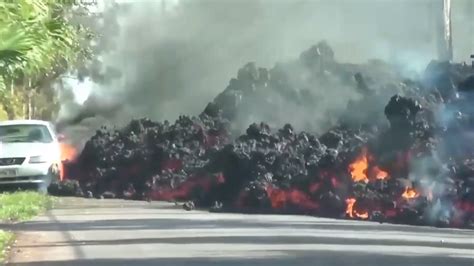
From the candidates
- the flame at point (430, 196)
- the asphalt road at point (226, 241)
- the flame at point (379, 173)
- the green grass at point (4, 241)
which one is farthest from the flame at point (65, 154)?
the green grass at point (4, 241)

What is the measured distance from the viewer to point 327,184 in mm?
19703

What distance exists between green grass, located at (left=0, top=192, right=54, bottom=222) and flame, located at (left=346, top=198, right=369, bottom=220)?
4631 mm

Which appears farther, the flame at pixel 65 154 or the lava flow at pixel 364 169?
the flame at pixel 65 154

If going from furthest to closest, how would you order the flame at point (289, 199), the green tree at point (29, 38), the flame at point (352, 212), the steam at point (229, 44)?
1. the steam at point (229, 44)
2. the flame at point (289, 199)
3. the flame at point (352, 212)
4. the green tree at point (29, 38)

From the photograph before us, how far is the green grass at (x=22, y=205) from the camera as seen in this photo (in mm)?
18188

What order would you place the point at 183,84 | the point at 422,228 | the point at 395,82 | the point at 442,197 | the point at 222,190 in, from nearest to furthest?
the point at 422,228 < the point at 442,197 < the point at 222,190 < the point at 395,82 < the point at 183,84

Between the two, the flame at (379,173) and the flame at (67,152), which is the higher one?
the flame at (67,152)

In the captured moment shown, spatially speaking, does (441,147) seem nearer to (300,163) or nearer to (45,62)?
(300,163)

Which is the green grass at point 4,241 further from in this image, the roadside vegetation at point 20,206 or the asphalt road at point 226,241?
the asphalt road at point 226,241

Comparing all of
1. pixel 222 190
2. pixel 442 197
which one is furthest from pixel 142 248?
pixel 222 190

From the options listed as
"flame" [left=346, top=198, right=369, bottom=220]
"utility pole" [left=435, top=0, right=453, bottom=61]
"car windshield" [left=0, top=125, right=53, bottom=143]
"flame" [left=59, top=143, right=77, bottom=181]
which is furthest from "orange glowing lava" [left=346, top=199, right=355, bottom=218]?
"flame" [left=59, top=143, right=77, bottom=181]

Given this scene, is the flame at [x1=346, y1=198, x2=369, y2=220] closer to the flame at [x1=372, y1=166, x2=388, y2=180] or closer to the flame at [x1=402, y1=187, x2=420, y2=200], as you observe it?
the flame at [x1=402, y1=187, x2=420, y2=200]

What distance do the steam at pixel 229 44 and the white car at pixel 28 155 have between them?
4.32 meters

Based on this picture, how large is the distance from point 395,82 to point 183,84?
6.78m
